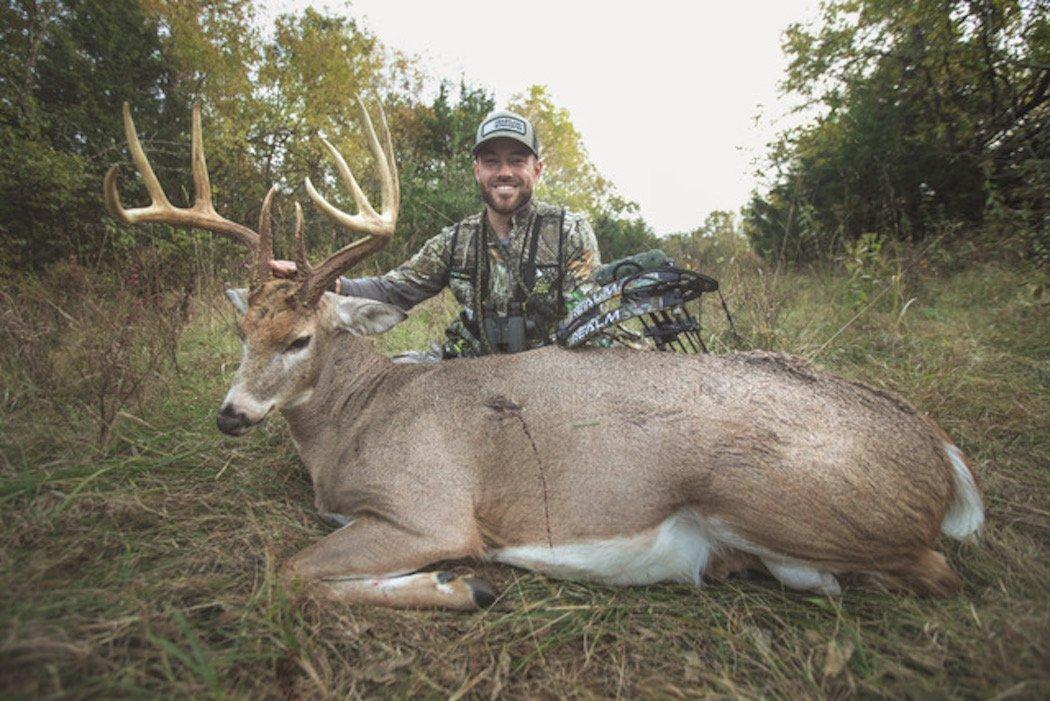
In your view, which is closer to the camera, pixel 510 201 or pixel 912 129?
pixel 510 201

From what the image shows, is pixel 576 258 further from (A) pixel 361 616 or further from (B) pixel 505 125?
(A) pixel 361 616

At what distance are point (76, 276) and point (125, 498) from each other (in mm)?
3827

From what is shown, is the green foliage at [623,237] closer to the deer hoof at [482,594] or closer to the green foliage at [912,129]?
the green foliage at [912,129]

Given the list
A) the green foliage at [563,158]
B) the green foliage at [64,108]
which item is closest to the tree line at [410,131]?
the green foliage at [64,108]

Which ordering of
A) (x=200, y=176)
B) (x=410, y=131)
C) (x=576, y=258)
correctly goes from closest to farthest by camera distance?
(x=200, y=176) < (x=576, y=258) < (x=410, y=131)

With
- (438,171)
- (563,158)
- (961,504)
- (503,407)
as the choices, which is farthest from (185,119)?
(563,158)

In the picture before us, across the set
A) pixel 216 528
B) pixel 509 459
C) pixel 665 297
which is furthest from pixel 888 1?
pixel 216 528

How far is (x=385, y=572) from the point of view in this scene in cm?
231

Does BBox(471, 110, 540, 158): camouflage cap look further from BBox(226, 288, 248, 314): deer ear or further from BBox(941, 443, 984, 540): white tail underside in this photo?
BBox(941, 443, 984, 540): white tail underside

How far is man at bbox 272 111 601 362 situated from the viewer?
4.39m

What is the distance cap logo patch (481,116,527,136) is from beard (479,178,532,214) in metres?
0.47

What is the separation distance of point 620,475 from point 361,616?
4.23 ft

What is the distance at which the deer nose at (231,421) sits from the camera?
2617 mm

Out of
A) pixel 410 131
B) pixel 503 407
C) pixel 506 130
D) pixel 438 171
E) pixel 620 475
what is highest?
pixel 410 131
